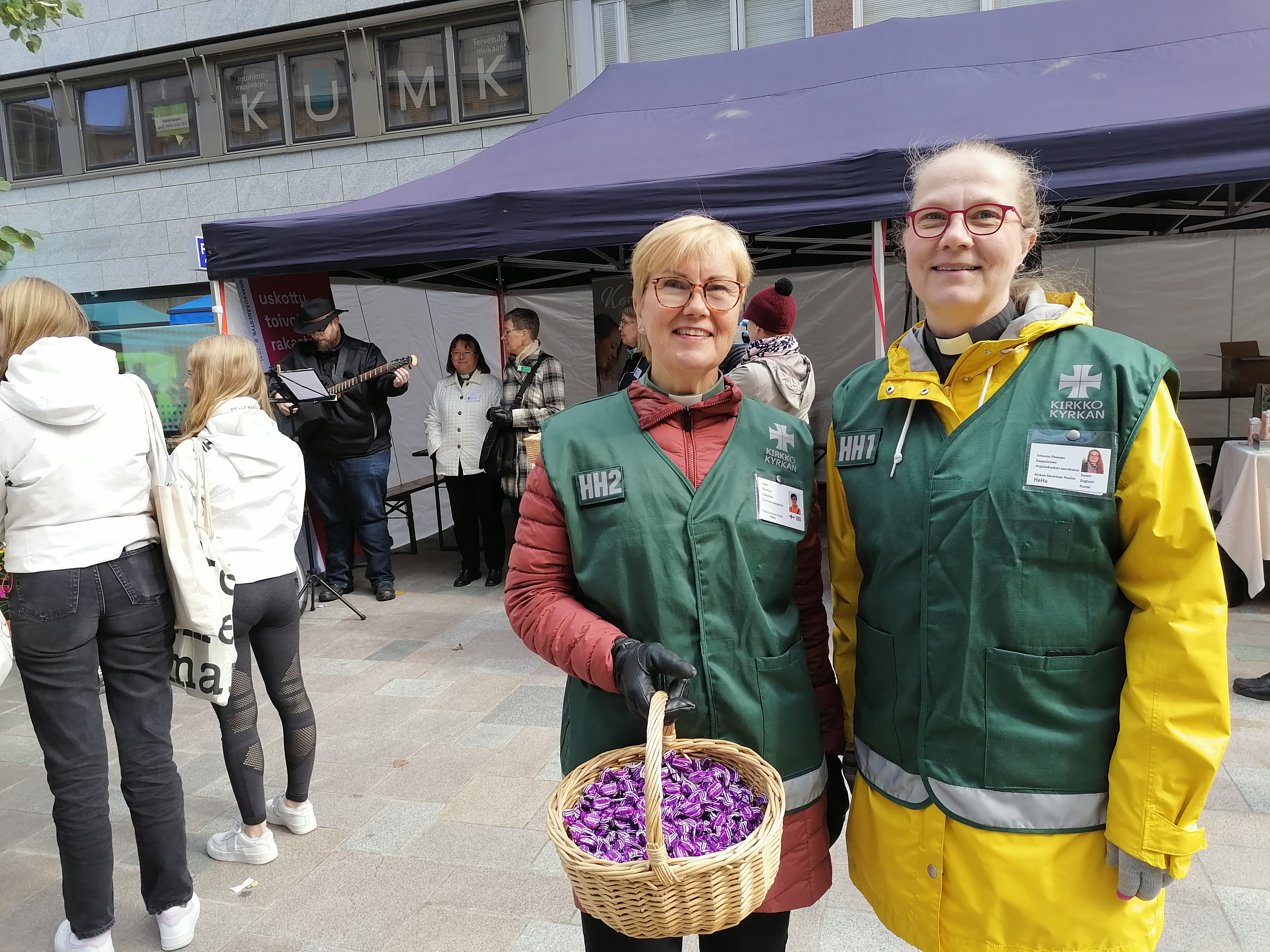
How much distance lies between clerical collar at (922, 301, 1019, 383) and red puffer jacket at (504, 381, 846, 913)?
342 mm

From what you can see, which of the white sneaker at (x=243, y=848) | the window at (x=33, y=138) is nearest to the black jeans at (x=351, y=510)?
the white sneaker at (x=243, y=848)

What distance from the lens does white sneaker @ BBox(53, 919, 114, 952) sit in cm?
237

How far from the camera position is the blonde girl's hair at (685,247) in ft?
4.78

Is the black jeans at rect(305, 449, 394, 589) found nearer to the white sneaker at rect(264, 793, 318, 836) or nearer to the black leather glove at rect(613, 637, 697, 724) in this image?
the white sneaker at rect(264, 793, 318, 836)

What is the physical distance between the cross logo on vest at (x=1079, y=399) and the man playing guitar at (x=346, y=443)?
5.21 m

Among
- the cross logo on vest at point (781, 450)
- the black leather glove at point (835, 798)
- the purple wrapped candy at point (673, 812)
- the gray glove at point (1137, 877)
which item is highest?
the cross logo on vest at point (781, 450)

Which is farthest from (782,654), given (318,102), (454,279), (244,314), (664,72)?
(318,102)

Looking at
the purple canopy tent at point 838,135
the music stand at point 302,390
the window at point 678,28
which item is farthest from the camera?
the window at point 678,28

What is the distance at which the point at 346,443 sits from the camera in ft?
19.8

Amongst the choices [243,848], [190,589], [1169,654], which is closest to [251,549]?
[190,589]

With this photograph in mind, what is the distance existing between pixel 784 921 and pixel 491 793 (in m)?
1.88

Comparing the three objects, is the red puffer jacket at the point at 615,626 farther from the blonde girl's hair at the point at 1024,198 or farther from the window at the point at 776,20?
the window at the point at 776,20

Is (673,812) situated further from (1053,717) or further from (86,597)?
(86,597)

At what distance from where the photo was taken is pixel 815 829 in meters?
1.56
